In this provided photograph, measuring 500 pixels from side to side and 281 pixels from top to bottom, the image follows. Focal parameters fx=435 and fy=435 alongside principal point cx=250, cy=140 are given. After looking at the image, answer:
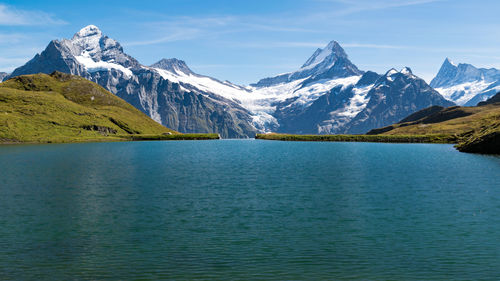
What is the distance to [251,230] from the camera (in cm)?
4394

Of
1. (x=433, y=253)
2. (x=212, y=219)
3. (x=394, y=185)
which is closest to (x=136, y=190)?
(x=212, y=219)

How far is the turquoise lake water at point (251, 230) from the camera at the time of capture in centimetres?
3219

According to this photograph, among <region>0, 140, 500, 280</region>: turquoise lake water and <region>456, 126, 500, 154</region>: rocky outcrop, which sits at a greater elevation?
<region>456, 126, 500, 154</region>: rocky outcrop

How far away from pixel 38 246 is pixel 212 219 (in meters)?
18.1

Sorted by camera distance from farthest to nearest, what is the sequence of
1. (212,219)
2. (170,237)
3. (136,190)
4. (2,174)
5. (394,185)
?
(2,174) → (394,185) → (136,190) → (212,219) → (170,237)

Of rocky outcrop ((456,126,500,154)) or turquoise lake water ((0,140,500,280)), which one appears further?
rocky outcrop ((456,126,500,154))

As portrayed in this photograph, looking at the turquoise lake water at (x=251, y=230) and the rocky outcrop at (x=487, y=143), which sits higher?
the rocky outcrop at (x=487, y=143)

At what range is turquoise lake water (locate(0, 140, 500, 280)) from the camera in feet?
106

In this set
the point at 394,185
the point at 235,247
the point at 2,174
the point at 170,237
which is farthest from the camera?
the point at 2,174

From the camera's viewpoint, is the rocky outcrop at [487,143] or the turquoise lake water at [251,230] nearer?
the turquoise lake water at [251,230]

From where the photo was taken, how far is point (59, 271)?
105ft

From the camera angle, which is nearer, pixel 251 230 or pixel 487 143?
pixel 251 230

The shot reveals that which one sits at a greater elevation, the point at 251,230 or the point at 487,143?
the point at 487,143

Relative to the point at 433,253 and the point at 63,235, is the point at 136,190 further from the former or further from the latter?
the point at 433,253
